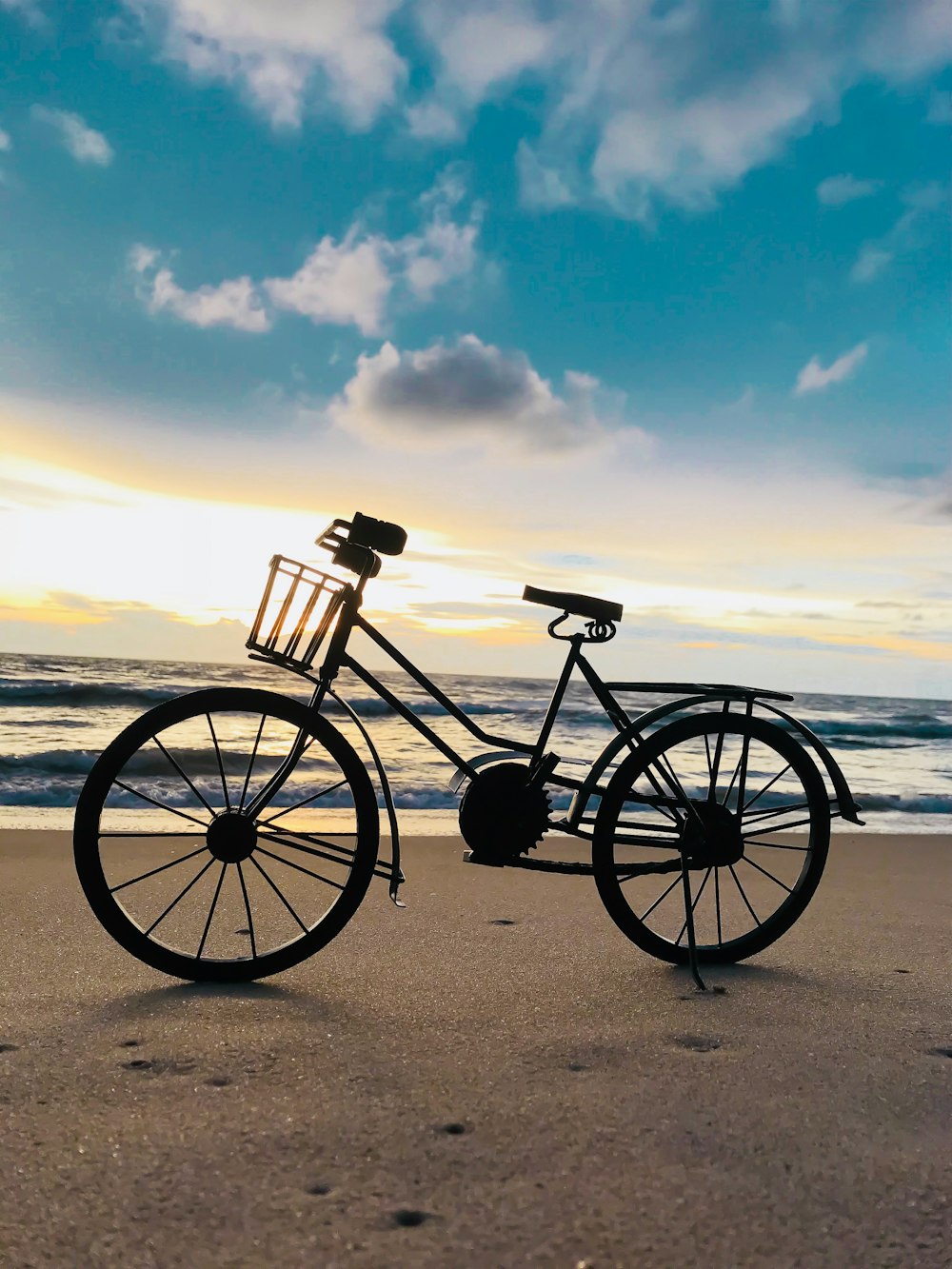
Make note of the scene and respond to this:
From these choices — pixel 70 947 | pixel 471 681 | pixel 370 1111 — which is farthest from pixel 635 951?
pixel 471 681

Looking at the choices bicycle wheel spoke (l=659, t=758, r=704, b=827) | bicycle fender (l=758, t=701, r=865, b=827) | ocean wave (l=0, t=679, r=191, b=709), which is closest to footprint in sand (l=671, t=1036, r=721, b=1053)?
bicycle wheel spoke (l=659, t=758, r=704, b=827)

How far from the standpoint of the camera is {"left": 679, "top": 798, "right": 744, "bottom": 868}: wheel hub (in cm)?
323

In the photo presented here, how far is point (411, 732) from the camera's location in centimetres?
1557

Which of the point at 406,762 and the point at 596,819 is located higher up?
the point at 596,819

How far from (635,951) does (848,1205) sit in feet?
5.72

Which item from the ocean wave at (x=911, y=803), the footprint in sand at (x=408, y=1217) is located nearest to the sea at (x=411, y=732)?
the ocean wave at (x=911, y=803)

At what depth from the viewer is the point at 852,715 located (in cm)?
2945

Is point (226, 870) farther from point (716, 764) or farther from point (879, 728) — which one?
point (879, 728)

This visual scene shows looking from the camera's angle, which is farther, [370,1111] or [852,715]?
[852,715]

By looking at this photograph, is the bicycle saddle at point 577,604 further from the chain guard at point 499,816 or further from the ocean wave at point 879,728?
the ocean wave at point 879,728

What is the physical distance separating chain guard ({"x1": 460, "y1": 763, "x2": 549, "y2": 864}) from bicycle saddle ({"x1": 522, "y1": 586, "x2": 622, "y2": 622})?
58 centimetres

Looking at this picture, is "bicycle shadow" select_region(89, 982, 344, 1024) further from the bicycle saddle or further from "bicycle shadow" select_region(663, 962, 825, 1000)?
the bicycle saddle

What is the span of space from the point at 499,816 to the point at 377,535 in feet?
3.29

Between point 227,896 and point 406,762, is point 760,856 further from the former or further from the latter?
point 406,762
